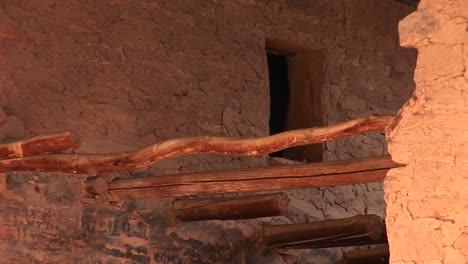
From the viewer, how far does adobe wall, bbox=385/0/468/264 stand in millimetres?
3146

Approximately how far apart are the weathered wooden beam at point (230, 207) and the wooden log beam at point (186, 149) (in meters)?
0.76

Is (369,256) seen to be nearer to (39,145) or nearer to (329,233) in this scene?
(329,233)

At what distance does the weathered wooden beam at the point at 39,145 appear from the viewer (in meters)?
4.52

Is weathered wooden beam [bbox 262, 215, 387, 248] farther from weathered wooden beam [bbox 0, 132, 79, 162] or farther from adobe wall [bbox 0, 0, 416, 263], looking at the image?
weathered wooden beam [bbox 0, 132, 79, 162]

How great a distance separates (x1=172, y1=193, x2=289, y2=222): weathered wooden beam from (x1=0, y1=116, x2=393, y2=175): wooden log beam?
76 centimetres

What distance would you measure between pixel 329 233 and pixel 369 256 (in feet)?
2.30

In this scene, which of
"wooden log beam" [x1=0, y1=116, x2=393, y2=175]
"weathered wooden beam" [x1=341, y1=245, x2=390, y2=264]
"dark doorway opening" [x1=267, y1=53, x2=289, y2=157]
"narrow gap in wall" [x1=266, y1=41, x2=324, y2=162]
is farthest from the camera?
"dark doorway opening" [x1=267, y1=53, x2=289, y2=157]

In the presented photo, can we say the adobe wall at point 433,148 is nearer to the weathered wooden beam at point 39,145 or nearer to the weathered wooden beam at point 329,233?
the weathered wooden beam at point 39,145

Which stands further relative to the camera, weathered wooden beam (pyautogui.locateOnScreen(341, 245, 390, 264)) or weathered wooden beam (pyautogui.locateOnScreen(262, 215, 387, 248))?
weathered wooden beam (pyautogui.locateOnScreen(341, 245, 390, 264))

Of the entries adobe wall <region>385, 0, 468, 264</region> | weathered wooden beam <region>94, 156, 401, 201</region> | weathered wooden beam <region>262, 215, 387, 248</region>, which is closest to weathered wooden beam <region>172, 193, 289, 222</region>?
weathered wooden beam <region>94, 156, 401, 201</region>

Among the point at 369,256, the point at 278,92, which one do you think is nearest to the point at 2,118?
the point at 369,256

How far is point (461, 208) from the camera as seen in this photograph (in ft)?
10.3

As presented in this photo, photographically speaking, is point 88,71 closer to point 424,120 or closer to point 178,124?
point 178,124

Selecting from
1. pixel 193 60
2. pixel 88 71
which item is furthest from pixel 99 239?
pixel 193 60
